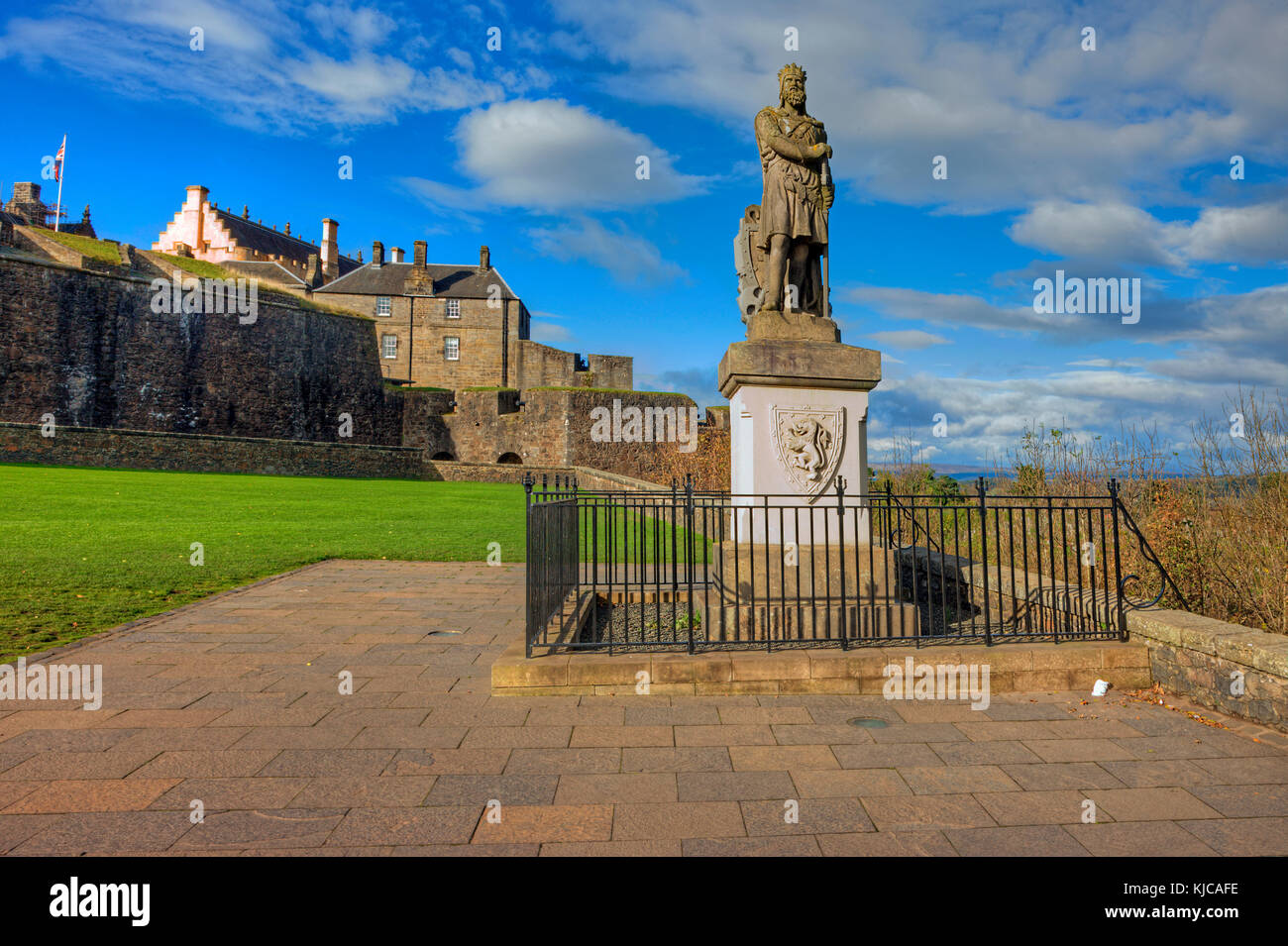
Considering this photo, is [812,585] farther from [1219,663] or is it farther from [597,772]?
[1219,663]

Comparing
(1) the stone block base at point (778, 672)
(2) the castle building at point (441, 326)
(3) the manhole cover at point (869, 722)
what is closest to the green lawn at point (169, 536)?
(1) the stone block base at point (778, 672)

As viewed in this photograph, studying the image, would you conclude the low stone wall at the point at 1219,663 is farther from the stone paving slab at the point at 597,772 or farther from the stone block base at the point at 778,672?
the stone block base at the point at 778,672

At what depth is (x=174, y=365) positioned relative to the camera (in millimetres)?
35312

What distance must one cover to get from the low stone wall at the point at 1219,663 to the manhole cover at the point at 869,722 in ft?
6.99

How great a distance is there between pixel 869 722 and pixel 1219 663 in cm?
224

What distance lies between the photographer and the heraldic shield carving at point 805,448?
5.77 metres

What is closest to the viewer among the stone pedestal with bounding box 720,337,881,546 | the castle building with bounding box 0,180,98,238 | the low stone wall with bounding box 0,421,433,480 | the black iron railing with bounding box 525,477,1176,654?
the black iron railing with bounding box 525,477,1176,654

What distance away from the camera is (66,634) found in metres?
5.93

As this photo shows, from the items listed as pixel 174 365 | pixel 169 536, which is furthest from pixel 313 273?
pixel 169 536

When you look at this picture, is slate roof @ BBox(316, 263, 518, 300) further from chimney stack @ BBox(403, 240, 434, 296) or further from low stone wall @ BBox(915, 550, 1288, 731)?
low stone wall @ BBox(915, 550, 1288, 731)

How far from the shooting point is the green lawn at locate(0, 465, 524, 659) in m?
7.27

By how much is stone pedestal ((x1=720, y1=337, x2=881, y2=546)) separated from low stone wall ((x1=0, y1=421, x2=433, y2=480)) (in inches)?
1262

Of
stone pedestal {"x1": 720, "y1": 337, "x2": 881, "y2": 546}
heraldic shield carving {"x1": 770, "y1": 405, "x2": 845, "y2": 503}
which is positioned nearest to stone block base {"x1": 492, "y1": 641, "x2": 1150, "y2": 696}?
stone pedestal {"x1": 720, "y1": 337, "x2": 881, "y2": 546}
